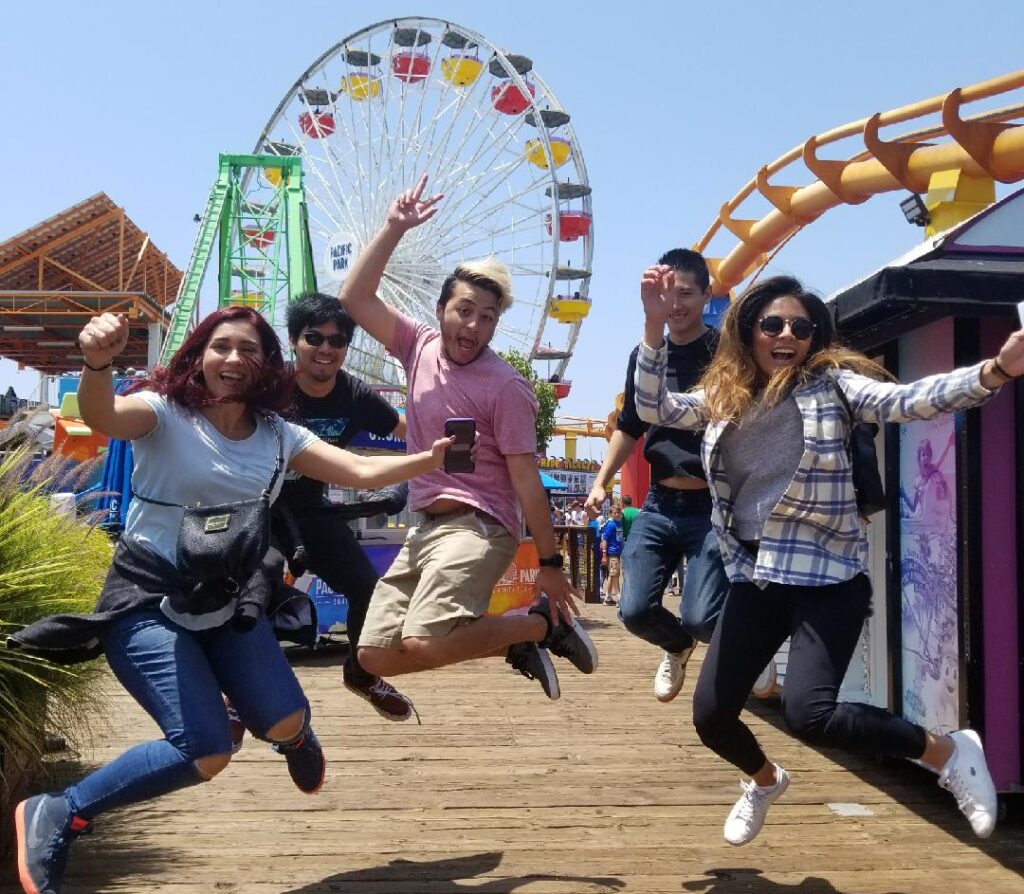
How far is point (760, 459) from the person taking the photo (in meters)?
3.19

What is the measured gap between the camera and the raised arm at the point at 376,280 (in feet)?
12.6

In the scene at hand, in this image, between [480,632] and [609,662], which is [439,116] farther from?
[480,632]

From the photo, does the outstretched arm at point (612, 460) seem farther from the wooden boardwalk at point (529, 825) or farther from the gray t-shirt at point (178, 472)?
the gray t-shirt at point (178, 472)

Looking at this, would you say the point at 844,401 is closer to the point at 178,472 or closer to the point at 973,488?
the point at 973,488

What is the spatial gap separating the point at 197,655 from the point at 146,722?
321 cm

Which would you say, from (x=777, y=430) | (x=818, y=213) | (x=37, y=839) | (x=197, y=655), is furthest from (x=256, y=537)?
(x=818, y=213)

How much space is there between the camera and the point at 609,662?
8633 millimetres

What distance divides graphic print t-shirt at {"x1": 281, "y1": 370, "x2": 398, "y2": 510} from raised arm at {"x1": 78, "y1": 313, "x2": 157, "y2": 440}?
1.27 m

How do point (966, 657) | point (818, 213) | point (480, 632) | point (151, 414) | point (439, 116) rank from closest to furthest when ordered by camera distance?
point (151, 414), point (480, 632), point (966, 657), point (818, 213), point (439, 116)

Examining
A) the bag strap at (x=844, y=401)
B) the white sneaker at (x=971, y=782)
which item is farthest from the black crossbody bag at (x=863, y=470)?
the white sneaker at (x=971, y=782)

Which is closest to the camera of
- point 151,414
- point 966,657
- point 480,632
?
point 151,414

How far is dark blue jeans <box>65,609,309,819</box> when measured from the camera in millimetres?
2832

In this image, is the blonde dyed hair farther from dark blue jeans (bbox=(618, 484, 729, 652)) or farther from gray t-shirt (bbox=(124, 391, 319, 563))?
dark blue jeans (bbox=(618, 484, 729, 652))

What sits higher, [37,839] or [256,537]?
[256,537]
